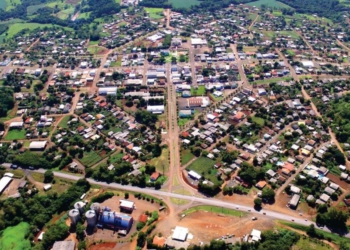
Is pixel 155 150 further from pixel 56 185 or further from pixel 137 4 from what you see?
pixel 137 4

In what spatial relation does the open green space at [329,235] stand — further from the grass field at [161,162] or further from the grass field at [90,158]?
the grass field at [90,158]

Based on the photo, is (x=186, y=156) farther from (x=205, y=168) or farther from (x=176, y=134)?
(x=176, y=134)

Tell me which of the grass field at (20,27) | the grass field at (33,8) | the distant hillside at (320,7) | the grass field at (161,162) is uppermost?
the grass field at (33,8)

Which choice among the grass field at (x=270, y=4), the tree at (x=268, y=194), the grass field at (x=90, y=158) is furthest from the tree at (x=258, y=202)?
the grass field at (x=270, y=4)

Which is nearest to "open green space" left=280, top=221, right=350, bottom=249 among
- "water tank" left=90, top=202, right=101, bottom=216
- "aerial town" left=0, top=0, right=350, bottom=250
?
"aerial town" left=0, top=0, right=350, bottom=250

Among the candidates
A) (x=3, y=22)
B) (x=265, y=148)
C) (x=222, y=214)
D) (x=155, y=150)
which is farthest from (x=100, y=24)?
(x=222, y=214)

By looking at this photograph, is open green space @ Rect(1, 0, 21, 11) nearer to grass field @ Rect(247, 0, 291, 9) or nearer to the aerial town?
the aerial town

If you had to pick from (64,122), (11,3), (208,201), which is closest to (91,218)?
(208,201)
